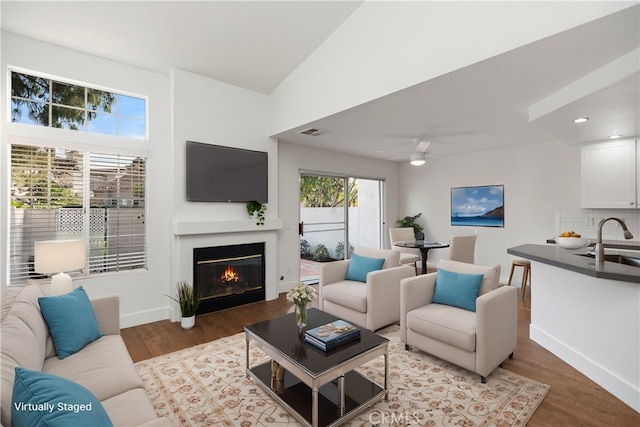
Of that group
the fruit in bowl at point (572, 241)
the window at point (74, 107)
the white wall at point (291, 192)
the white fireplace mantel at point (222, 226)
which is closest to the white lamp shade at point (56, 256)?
the white fireplace mantel at point (222, 226)

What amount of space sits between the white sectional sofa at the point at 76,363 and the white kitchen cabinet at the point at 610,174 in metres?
5.79

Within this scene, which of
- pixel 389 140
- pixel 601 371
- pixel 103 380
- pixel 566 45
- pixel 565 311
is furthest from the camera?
pixel 389 140

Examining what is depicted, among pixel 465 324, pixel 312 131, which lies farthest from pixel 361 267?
pixel 312 131

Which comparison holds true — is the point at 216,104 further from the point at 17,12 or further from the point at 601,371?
the point at 601,371

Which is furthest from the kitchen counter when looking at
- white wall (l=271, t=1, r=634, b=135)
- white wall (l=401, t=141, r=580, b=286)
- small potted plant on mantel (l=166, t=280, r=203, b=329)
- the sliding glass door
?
small potted plant on mantel (l=166, t=280, r=203, b=329)

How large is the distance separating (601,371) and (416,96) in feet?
9.36

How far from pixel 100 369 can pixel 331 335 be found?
1.47 m

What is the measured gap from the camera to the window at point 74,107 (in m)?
3.29

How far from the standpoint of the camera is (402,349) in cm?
307

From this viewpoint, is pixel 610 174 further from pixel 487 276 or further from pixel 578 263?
pixel 487 276

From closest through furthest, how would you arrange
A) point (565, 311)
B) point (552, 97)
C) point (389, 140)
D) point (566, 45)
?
point (566, 45)
point (565, 311)
point (552, 97)
point (389, 140)

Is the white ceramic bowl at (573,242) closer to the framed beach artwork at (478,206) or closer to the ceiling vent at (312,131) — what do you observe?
the framed beach artwork at (478,206)

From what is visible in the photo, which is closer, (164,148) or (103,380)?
(103,380)

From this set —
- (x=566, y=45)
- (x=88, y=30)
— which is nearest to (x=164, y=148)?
(x=88, y=30)
